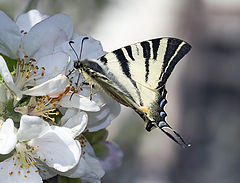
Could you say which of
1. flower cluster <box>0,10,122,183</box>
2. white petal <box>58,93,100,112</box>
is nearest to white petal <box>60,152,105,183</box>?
flower cluster <box>0,10,122,183</box>

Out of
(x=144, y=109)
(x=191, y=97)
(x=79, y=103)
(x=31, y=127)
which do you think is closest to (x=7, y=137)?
(x=31, y=127)

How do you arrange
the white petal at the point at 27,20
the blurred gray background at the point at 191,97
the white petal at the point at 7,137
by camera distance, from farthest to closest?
the blurred gray background at the point at 191,97, the white petal at the point at 27,20, the white petal at the point at 7,137

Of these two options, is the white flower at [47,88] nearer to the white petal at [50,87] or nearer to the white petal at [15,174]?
the white petal at [50,87]

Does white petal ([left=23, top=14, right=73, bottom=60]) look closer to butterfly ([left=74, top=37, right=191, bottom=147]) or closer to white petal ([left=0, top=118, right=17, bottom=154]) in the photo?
butterfly ([left=74, top=37, right=191, bottom=147])

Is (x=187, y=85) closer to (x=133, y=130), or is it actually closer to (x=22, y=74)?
(x=133, y=130)

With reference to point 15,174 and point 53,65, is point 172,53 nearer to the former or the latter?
point 53,65

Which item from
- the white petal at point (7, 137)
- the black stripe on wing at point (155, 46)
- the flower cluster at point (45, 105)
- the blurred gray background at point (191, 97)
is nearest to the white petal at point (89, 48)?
the flower cluster at point (45, 105)
